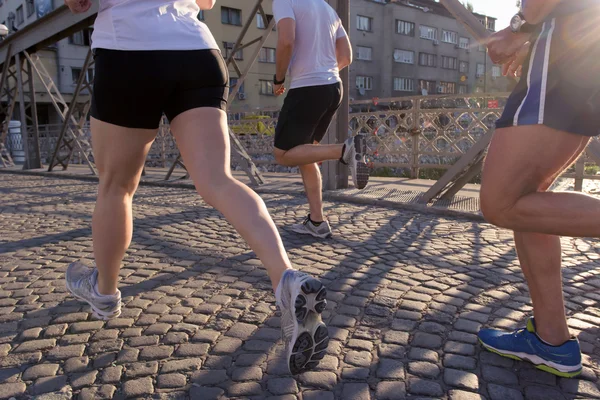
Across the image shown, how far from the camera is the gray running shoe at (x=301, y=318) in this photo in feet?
5.46

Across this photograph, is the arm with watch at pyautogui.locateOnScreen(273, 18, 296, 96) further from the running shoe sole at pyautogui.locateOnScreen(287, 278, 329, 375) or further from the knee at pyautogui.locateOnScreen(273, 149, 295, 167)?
the running shoe sole at pyautogui.locateOnScreen(287, 278, 329, 375)

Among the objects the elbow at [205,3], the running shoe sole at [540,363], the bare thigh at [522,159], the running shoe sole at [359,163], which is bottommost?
the running shoe sole at [540,363]

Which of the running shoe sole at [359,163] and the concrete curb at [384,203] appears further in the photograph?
the concrete curb at [384,203]

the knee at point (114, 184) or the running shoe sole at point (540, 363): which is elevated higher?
the knee at point (114, 184)

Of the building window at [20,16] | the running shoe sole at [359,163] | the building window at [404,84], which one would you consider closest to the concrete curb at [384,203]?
the running shoe sole at [359,163]

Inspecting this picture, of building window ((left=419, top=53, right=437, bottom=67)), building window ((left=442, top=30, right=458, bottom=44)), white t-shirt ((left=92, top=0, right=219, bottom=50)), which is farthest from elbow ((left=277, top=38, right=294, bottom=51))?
building window ((left=442, top=30, right=458, bottom=44))

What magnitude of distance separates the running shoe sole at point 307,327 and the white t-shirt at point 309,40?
2.61 m

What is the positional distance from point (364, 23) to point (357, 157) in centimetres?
5113

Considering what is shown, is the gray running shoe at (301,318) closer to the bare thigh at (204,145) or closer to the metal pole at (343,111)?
the bare thigh at (204,145)

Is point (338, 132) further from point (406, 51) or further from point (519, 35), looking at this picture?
point (406, 51)

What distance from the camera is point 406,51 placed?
56.2 m

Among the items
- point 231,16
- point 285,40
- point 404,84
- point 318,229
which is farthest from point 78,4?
point 404,84

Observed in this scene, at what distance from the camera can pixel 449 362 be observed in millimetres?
2053

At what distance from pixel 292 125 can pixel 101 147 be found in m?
2.13
